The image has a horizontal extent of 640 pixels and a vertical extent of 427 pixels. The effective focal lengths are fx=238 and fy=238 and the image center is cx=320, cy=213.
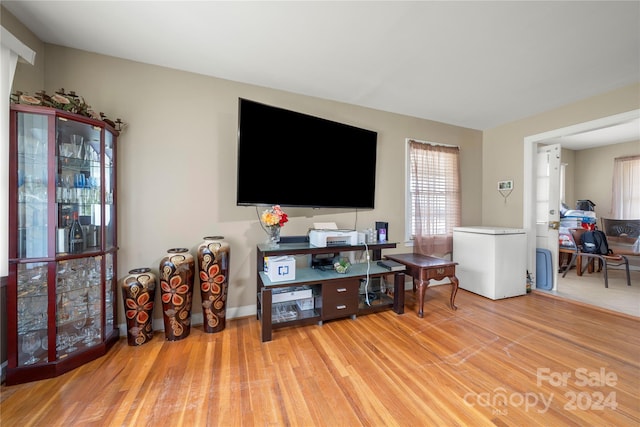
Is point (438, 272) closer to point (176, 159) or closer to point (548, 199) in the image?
point (548, 199)

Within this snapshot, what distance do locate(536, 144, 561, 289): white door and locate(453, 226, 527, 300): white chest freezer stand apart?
468mm

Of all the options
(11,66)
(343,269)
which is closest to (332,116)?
(343,269)

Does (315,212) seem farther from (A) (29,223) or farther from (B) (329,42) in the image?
(A) (29,223)

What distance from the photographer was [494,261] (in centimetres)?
285

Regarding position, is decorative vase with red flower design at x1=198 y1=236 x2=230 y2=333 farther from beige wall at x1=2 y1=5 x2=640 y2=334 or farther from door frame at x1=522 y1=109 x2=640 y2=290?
door frame at x1=522 y1=109 x2=640 y2=290

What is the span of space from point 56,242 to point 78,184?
46cm

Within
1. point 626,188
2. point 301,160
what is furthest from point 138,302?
point 626,188

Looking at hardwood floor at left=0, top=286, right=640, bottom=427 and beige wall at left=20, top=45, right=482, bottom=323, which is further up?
beige wall at left=20, top=45, right=482, bottom=323

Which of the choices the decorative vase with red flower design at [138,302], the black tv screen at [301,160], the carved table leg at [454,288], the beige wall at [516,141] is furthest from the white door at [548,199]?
the decorative vase with red flower design at [138,302]

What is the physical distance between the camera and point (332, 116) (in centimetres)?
278

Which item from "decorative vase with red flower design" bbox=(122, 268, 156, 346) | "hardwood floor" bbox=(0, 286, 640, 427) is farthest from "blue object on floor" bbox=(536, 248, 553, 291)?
"decorative vase with red flower design" bbox=(122, 268, 156, 346)

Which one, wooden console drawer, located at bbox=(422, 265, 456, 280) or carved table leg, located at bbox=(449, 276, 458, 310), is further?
carved table leg, located at bbox=(449, 276, 458, 310)

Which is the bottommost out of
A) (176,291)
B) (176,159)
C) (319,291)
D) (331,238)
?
(319,291)

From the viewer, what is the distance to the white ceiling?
5.02ft
